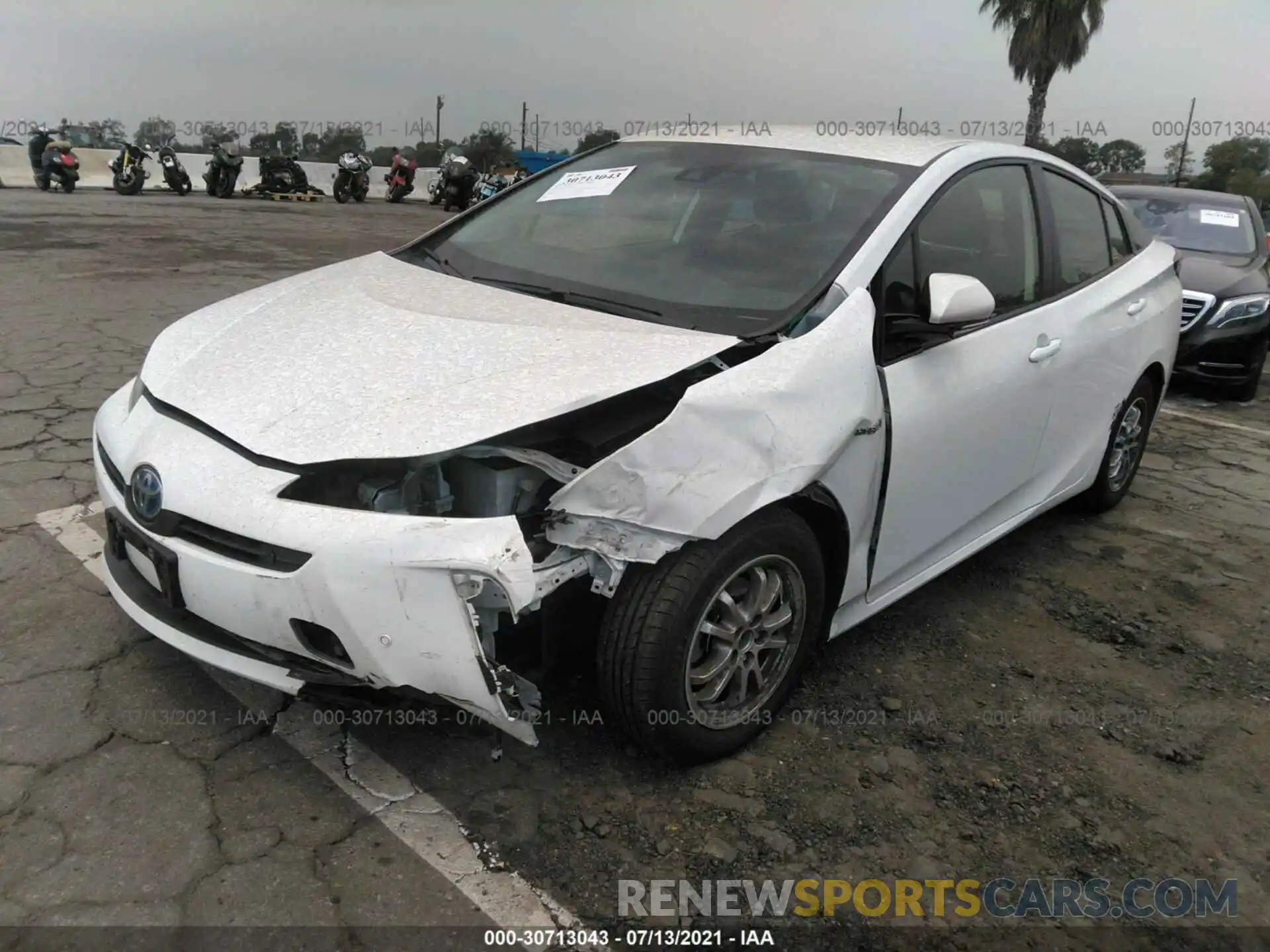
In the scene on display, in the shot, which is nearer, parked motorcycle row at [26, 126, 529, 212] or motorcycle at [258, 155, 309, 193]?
parked motorcycle row at [26, 126, 529, 212]

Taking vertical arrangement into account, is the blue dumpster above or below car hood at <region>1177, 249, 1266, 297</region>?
above

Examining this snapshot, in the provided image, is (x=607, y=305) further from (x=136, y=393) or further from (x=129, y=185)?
(x=129, y=185)

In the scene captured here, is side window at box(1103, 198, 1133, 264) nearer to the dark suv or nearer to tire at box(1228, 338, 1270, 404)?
the dark suv

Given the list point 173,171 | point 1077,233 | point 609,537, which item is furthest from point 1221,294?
point 173,171

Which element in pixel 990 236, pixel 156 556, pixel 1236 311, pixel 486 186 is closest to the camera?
pixel 156 556

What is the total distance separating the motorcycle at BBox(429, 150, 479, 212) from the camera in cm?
1927

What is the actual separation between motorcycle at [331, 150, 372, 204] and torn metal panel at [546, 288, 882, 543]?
19987 millimetres

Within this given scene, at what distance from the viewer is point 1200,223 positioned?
759 cm

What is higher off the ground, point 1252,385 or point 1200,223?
point 1200,223

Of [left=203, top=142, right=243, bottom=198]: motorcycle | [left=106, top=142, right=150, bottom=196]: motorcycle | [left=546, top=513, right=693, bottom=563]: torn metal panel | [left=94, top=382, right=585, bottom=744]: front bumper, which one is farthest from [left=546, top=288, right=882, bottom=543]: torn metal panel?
[left=203, top=142, right=243, bottom=198]: motorcycle

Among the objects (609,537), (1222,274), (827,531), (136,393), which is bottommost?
(827,531)

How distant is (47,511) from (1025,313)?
358 cm

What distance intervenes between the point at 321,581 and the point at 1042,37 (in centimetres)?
2521

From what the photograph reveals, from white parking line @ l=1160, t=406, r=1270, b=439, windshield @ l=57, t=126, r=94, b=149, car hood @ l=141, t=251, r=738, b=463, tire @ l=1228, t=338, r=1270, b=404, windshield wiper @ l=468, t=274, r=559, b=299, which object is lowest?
white parking line @ l=1160, t=406, r=1270, b=439
